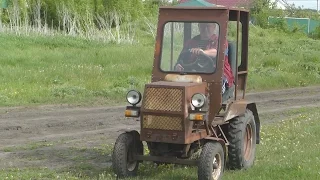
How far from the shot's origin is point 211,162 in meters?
7.92

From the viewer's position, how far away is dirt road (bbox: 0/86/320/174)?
9641 mm

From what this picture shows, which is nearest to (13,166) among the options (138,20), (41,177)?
(41,177)

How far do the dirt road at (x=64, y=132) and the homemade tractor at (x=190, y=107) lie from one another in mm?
1217

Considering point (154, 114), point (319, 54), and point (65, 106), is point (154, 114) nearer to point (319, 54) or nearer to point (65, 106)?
point (65, 106)

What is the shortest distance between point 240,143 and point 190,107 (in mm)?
1259

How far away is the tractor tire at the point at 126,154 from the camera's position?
8234 mm

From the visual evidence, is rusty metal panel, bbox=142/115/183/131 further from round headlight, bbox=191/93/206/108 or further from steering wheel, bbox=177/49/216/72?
steering wheel, bbox=177/49/216/72

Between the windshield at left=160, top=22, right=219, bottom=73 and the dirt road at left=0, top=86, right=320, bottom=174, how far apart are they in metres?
1.81

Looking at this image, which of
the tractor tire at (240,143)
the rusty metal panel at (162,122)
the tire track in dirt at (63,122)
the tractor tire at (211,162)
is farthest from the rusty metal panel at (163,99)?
the tire track in dirt at (63,122)

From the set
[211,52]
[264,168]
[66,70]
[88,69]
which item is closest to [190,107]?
[211,52]

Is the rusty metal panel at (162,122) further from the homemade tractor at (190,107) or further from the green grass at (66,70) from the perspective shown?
the green grass at (66,70)

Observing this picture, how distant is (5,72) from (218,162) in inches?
450

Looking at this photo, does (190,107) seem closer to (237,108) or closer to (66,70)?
(237,108)

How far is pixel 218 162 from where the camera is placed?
829 centimetres
